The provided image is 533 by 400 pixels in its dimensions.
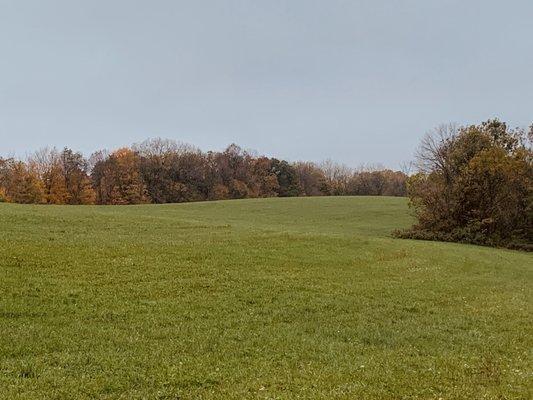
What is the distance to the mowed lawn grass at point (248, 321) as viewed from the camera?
8.35 metres

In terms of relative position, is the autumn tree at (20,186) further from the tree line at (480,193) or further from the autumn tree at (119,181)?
the tree line at (480,193)

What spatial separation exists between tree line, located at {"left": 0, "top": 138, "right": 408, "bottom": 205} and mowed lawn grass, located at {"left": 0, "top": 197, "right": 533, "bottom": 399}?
2804 inches

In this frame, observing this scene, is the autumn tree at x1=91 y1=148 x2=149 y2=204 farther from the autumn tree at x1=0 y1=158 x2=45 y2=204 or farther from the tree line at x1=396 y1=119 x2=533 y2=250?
the tree line at x1=396 y1=119 x2=533 y2=250

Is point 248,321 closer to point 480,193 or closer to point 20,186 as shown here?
point 480,193

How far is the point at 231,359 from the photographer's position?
962 centimetres

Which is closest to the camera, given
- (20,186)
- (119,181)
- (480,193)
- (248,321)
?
(248,321)

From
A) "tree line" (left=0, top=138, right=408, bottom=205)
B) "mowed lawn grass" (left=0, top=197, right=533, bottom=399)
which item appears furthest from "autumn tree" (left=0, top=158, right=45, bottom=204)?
"mowed lawn grass" (left=0, top=197, right=533, bottom=399)

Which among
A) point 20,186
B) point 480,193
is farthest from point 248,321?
point 20,186

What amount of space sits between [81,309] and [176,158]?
102 metres

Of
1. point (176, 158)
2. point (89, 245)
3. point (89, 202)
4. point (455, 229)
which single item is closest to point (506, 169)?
point (455, 229)

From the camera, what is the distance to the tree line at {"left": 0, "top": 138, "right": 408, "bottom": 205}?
3573 inches

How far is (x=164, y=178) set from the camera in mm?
108625

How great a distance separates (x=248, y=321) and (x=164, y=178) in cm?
9903

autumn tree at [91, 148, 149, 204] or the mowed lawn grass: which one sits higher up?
autumn tree at [91, 148, 149, 204]
